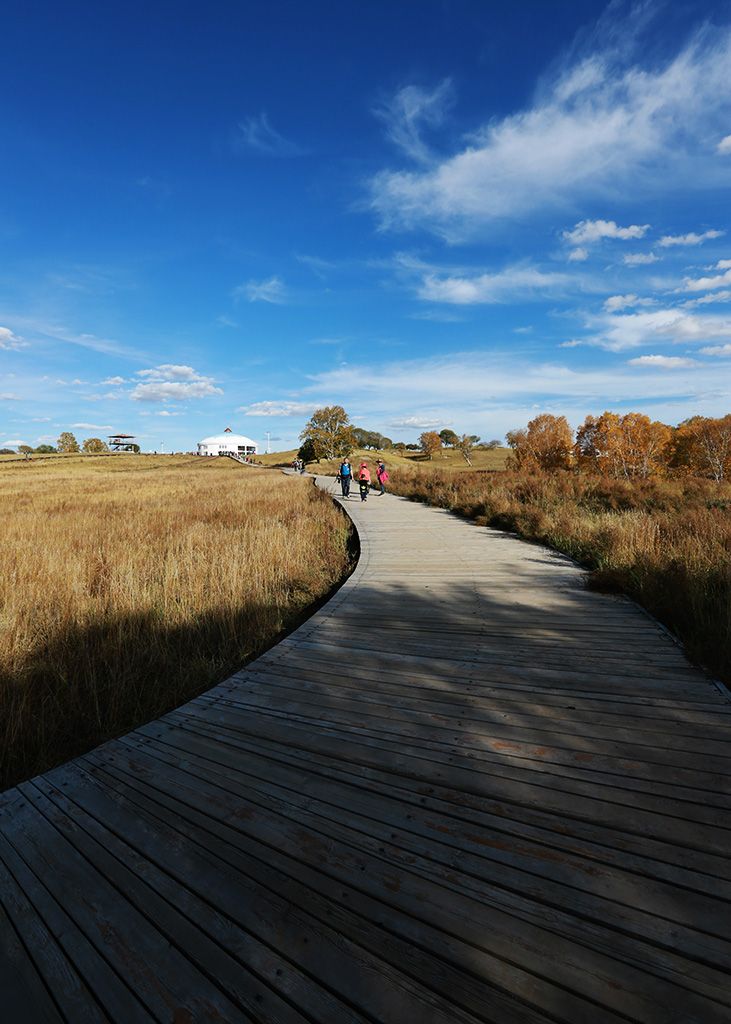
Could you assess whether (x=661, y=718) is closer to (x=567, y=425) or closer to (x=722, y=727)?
(x=722, y=727)

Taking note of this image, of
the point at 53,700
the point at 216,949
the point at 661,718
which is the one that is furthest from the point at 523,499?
the point at 216,949

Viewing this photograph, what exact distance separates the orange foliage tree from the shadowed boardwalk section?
5210cm

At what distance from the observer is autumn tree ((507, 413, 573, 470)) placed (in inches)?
2373

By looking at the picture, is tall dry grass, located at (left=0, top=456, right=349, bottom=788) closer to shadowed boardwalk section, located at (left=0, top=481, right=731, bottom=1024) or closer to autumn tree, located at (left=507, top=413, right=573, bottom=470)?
shadowed boardwalk section, located at (left=0, top=481, right=731, bottom=1024)

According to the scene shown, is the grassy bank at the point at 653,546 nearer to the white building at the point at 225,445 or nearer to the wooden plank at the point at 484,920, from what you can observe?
the wooden plank at the point at 484,920

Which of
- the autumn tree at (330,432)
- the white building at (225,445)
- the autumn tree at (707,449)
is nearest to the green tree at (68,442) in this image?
the white building at (225,445)

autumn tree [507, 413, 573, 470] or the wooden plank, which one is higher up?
autumn tree [507, 413, 573, 470]

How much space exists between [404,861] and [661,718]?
2.03 metres

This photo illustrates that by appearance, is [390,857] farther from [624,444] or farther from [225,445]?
[225,445]

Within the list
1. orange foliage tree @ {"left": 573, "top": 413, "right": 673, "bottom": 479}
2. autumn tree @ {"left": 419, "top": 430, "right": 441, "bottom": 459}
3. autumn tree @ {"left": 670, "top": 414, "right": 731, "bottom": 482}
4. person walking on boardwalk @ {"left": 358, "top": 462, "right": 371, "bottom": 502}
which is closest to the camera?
person walking on boardwalk @ {"left": 358, "top": 462, "right": 371, "bottom": 502}

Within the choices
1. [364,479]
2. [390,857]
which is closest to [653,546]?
[390,857]

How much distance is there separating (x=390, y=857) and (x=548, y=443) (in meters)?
65.3

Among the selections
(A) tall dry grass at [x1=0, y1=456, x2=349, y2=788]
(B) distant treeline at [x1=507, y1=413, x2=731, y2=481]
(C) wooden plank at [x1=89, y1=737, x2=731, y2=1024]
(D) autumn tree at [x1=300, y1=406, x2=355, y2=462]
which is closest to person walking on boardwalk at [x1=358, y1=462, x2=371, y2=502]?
(A) tall dry grass at [x1=0, y1=456, x2=349, y2=788]

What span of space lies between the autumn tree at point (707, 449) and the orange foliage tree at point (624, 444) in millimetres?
2098
